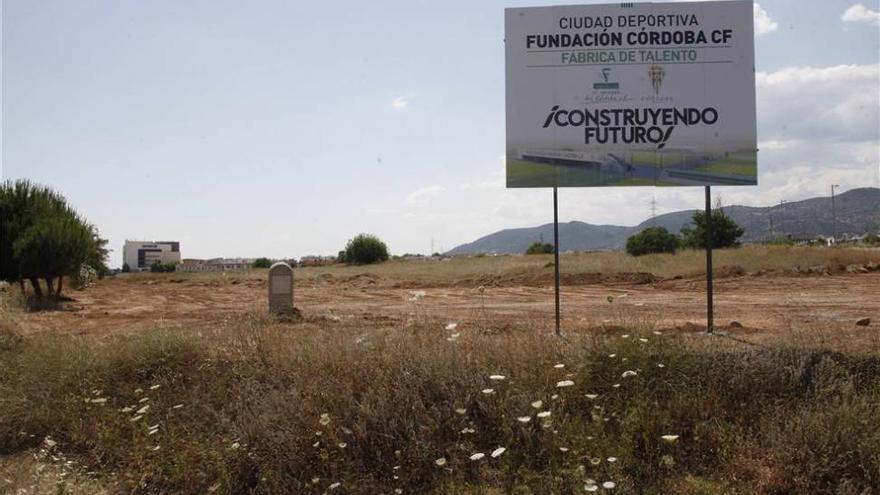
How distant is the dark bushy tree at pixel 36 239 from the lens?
1878 cm

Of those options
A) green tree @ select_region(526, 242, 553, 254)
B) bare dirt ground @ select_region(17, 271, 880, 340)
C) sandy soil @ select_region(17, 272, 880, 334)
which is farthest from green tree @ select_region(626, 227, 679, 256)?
sandy soil @ select_region(17, 272, 880, 334)

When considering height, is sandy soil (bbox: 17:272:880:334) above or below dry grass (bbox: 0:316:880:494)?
above

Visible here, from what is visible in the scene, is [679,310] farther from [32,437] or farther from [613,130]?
[32,437]

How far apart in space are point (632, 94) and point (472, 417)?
5150mm

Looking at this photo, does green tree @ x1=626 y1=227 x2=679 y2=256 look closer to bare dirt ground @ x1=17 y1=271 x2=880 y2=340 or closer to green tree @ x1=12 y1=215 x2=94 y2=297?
bare dirt ground @ x1=17 y1=271 x2=880 y2=340

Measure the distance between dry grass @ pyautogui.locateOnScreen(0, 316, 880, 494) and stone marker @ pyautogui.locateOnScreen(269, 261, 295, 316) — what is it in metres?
4.94

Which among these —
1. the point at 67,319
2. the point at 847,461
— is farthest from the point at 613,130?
the point at 67,319

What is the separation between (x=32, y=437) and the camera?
7188mm

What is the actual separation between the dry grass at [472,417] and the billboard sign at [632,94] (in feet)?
8.82

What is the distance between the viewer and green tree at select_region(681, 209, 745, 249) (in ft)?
186

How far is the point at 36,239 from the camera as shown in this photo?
18.7 m

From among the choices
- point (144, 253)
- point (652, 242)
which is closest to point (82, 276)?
point (652, 242)

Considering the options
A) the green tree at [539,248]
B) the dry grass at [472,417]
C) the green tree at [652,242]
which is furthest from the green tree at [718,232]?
the dry grass at [472,417]

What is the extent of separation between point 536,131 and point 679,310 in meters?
5.74
